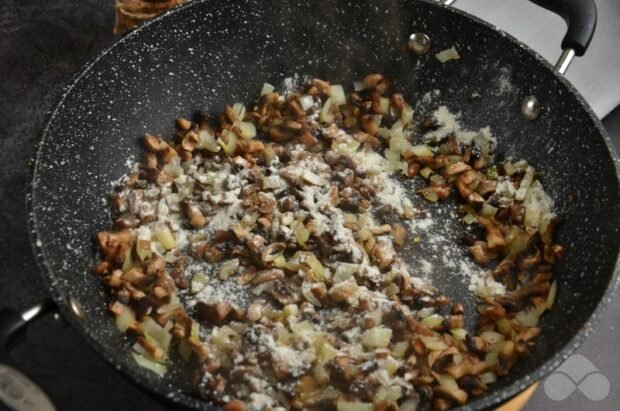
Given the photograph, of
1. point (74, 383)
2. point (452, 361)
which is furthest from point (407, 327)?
point (74, 383)

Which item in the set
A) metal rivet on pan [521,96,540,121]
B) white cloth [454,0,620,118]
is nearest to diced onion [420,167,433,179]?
metal rivet on pan [521,96,540,121]

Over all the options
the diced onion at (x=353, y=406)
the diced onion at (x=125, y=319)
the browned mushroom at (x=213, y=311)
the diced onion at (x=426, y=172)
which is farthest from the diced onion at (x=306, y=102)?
the diced onion at (x=353, y=406)

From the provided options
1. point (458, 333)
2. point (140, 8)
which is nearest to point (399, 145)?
point (458, 333)

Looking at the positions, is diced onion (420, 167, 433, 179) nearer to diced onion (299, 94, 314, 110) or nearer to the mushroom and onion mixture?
the mushroom and onion mixture

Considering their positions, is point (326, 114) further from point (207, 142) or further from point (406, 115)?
point (207, 142)

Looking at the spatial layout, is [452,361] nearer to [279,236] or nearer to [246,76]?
[279,236]

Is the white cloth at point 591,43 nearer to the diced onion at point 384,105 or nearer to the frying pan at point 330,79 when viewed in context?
the frying pan at point 330,79
